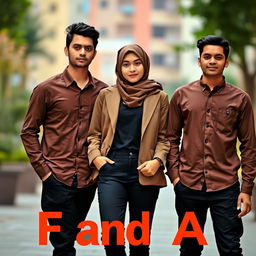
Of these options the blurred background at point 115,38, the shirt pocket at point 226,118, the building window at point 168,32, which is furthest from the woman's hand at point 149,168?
the building window at point 168,32

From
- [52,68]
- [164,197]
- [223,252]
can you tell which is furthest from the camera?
[52,68]

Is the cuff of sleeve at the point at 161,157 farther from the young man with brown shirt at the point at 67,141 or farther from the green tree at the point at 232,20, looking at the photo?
the green tree at the point at 232,20

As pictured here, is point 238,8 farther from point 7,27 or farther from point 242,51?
point 7,27

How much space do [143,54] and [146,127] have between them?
0.54 meters

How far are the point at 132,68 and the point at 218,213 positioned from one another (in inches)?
49.3

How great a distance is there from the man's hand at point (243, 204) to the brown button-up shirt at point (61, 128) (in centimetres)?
119

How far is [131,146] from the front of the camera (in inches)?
282

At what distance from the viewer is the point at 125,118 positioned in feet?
23.5

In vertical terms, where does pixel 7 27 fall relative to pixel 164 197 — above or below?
above

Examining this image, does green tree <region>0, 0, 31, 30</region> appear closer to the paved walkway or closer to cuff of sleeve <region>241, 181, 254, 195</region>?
the paved walkway

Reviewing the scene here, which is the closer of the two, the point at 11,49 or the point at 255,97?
the point at 11,49

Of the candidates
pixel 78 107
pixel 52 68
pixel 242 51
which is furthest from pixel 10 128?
pixel 52 68

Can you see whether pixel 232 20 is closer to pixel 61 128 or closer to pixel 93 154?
pixel 61 128

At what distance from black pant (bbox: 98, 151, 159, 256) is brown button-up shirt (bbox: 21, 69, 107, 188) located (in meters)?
0.32
